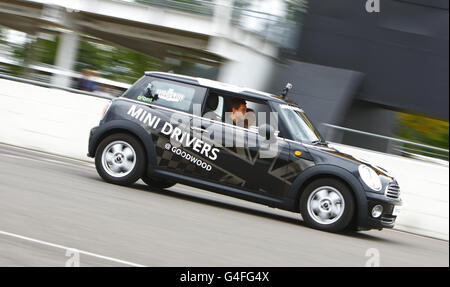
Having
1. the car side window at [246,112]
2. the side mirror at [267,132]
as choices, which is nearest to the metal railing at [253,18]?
the car side window at [246,112]

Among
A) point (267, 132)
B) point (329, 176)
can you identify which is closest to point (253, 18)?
point (267, 132)

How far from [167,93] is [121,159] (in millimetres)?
1134

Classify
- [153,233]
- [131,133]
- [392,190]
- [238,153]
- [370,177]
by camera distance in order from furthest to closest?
[131,133], [238,153], [392,190], [370,177], [153,233]

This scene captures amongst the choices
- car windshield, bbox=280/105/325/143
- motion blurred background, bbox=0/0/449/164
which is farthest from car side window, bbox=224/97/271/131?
motion blurred background, bbox=0/0/449/164

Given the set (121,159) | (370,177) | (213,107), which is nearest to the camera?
(370,177)

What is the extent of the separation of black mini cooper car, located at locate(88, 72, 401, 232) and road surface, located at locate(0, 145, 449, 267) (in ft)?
1.05

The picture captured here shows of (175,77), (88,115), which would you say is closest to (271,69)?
(88,115)

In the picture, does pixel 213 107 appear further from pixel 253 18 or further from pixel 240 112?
pixel 253 18

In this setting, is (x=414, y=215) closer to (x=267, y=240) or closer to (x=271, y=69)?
(x=267, y=240)

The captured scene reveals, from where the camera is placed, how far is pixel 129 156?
9977 millimetres

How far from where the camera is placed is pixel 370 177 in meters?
9.05

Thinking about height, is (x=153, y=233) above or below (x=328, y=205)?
below

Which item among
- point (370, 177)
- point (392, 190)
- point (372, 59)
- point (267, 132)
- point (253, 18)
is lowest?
point (392, 190)

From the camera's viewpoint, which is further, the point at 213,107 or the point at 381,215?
the point at 213,107
